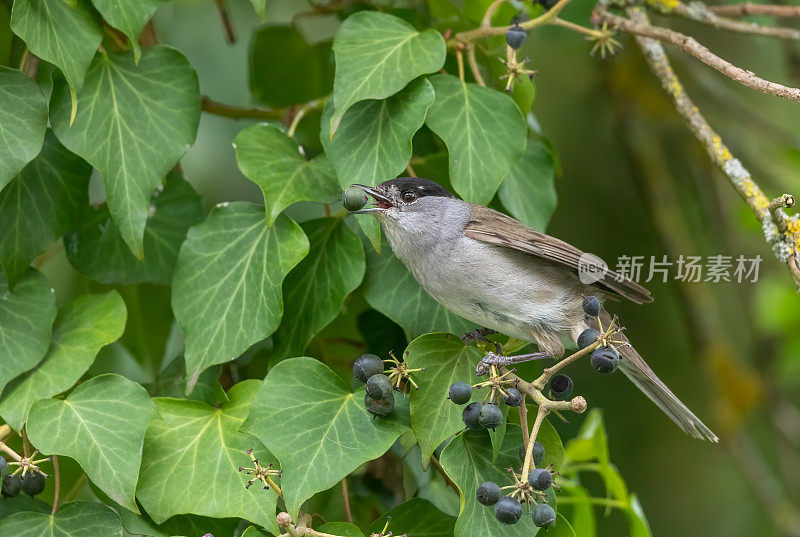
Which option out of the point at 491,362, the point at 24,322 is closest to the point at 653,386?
the point at 491,362

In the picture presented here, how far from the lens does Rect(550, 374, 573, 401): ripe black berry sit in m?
2.04

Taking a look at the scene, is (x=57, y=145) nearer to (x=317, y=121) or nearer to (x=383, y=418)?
(x=317, y=121)

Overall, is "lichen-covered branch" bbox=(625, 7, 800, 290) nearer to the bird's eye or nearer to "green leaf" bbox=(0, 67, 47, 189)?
the bird's eye

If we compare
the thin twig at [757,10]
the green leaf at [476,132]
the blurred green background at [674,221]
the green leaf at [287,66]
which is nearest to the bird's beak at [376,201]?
the green leaf at [476,132]

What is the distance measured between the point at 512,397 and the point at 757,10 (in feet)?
6.18

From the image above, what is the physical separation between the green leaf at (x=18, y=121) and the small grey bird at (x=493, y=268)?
83 cm

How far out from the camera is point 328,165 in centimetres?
238

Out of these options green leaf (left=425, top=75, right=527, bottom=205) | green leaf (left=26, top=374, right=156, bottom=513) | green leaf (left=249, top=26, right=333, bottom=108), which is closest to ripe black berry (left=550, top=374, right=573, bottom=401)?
green leaf (left=425, top=75, right=527, bottom=205)

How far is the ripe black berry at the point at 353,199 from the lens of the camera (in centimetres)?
211

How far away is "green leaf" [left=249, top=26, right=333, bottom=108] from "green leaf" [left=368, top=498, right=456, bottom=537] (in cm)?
162

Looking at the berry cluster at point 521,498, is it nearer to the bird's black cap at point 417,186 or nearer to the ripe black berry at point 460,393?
the ripe black berry at point 460,393

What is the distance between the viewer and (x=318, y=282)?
7.59 feet

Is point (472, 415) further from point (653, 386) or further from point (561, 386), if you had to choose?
point (653, 386)

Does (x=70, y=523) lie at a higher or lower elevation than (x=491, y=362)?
lower
